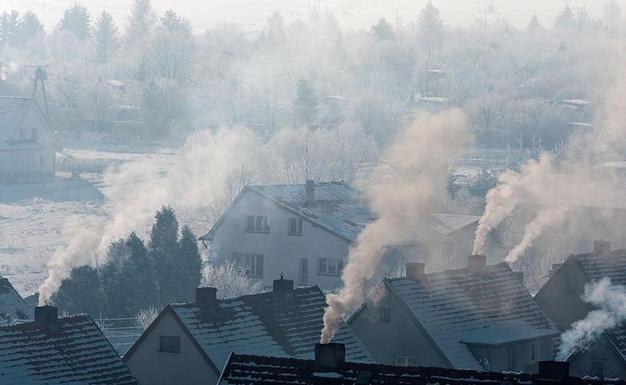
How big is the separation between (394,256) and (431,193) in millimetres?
11904

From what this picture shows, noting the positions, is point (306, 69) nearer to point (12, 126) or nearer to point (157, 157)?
point (157, 157)

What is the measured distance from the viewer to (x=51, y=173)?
111750mm

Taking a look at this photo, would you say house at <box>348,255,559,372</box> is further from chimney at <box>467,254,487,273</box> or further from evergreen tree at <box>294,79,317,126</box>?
evergreen tree at <box>294,79,317,126</box>

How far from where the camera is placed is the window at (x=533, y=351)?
44906 millimetres

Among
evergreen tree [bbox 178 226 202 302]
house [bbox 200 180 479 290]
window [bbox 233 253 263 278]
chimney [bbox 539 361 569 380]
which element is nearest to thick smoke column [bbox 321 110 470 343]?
house [bbox 200 180 479 290]

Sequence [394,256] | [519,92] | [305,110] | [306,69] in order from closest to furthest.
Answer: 1. [394,256]
2. [305,110]
3. [519,92]
4. [306,69]

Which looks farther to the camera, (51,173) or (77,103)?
(77,103)

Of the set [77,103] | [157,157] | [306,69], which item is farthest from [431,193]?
[306,69]

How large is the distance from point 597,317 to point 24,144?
70.3 meters

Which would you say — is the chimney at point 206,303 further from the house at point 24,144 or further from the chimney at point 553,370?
the house at point 24,144

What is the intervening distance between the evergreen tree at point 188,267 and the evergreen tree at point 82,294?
12.7ft

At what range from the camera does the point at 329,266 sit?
6812cm

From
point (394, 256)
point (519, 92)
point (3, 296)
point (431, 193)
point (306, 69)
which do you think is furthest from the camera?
point (306, 69)

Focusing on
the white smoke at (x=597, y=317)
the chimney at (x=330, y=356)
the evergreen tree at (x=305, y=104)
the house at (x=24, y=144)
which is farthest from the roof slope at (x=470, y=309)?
the evergreen tree at (x=305, y=104)
